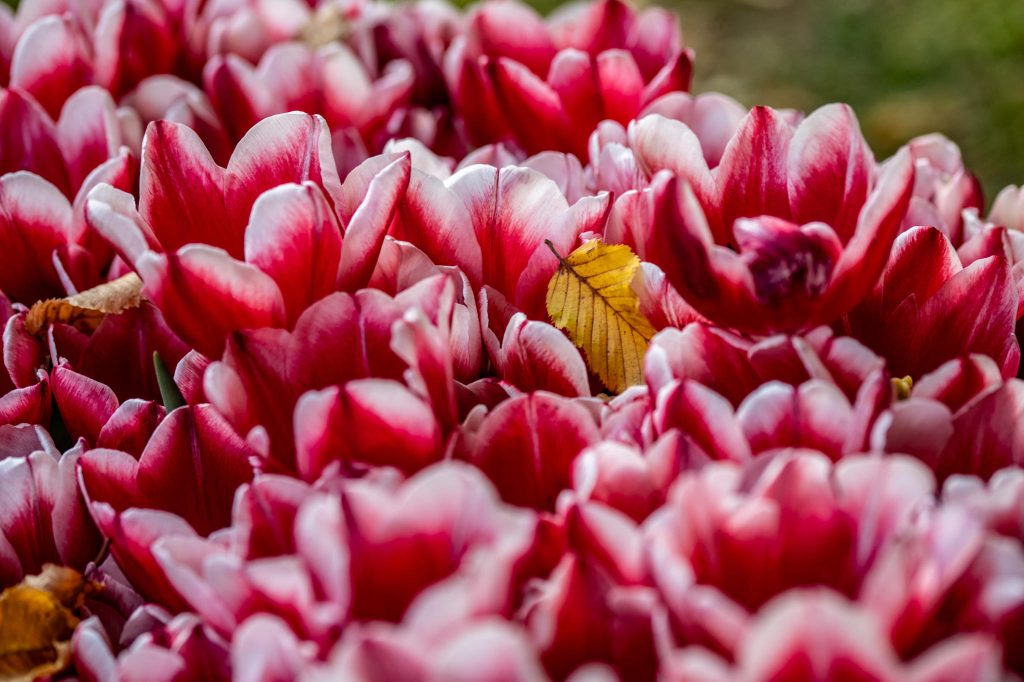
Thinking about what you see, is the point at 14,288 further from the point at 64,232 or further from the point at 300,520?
the point at 300,520

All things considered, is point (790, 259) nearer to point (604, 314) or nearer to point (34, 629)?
point (604, 314)

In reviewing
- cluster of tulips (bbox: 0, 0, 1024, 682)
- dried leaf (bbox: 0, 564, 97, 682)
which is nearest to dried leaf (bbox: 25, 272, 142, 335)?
cluster of tulips (bbox: 0, 0, 1024, 682)

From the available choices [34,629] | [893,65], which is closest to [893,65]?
[893,65]

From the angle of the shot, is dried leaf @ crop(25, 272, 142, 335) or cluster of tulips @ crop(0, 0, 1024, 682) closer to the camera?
cluster of tulips @ crop(0, 0, 1024, 682)

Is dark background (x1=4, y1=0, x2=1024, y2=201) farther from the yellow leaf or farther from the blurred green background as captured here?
the yellow leaf

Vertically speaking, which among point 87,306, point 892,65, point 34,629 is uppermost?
point 87,306

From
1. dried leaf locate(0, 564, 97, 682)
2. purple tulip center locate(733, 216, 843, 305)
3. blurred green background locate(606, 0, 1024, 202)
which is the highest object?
purple tulip center locate(733, 216, 843, 305)

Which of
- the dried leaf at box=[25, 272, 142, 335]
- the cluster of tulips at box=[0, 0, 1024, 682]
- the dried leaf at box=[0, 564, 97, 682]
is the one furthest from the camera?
the dried leaf at box=[25, 272, 142, 335]
